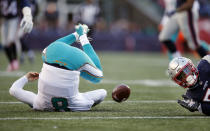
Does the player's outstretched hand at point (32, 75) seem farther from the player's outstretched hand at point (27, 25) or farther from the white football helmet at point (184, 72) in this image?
the white football helmet at point (184, 72)

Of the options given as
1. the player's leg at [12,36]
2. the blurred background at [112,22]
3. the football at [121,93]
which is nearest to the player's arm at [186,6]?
the football at [121,93]

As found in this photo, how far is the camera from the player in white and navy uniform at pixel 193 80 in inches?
173

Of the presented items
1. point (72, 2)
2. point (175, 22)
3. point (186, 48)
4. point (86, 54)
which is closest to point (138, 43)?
point (186, 48)

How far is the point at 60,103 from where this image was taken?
4.58 m

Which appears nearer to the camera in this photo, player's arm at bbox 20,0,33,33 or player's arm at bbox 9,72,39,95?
player's arm at bbox 9,72,39,95

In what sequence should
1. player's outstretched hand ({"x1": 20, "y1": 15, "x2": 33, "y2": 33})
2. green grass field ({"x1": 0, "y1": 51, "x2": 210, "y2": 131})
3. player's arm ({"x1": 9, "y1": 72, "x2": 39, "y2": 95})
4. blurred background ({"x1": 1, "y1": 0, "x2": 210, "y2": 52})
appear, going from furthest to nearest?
blurred background ({"x1": 1, "y1": 0, "x2": 210, "y2": 52}) → player's outstretched hand ({"x1": 20, "y1": 15, "x2": 33, "y2": 33}) → player's arm ({"x1": 9, "y1": 72, "x2": 39, "y2": 95}) → green grass field ({"x1": 0, "y1": 51, "x2": 210, "y2": 131})

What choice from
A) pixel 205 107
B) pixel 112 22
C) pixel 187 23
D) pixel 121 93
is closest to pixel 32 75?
pixel 121 93

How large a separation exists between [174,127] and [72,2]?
1970cm

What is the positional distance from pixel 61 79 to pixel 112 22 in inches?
738

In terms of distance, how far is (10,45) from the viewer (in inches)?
398

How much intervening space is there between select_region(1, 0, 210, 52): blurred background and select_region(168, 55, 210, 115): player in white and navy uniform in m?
12.0

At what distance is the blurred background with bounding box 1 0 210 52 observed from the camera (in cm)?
1830

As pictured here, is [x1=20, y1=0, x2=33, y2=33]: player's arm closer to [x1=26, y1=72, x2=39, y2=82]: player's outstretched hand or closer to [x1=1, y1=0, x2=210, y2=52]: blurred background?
[x1=26, y1=72, x2=39, y2=82]: player's outstretched hand

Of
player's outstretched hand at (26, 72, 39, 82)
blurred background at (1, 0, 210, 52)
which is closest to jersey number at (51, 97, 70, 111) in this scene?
player's outstretched hand at (26, 72, 39, 82)
